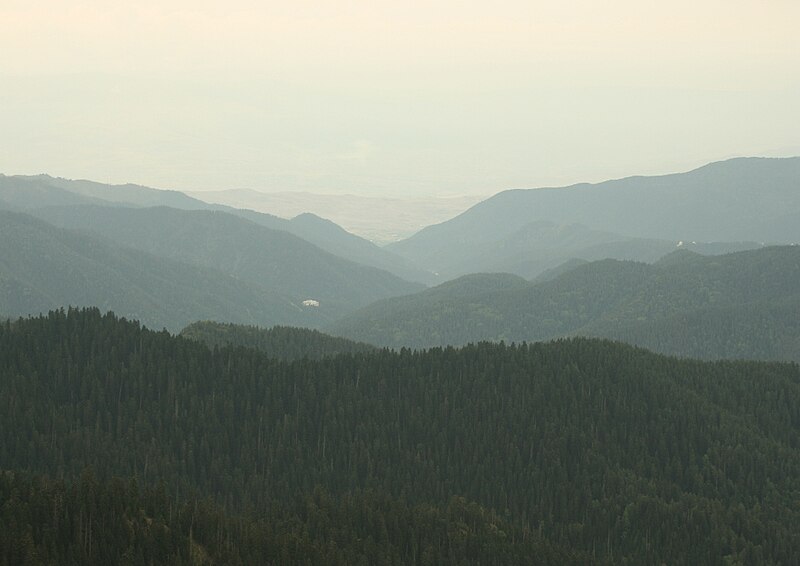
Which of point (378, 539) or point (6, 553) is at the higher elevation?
point (6, 553)

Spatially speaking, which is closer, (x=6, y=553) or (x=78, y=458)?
(x=6, y=553)

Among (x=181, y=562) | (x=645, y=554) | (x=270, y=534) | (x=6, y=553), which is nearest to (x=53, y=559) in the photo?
(x=6, y=553)

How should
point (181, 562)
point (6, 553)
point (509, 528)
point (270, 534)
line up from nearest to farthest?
point (6, 553), point (181, 562), point (270, 534), point (509, 528)

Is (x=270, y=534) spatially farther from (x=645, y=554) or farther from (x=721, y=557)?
(x=721, y=557)

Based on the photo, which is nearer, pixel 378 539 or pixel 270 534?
pixel 270 534

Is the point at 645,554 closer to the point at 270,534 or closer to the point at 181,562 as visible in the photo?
the point at 270,534

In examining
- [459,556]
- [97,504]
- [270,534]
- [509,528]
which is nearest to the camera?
[97,504]

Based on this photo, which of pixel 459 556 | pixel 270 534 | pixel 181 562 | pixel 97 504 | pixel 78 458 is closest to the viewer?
pixel 181 562

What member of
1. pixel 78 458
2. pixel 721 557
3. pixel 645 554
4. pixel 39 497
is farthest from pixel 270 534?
pixel 721 557

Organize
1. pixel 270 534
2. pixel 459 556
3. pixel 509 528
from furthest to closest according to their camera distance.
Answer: pixel 509 528 < pixel 459 556 < pixel 270 534
